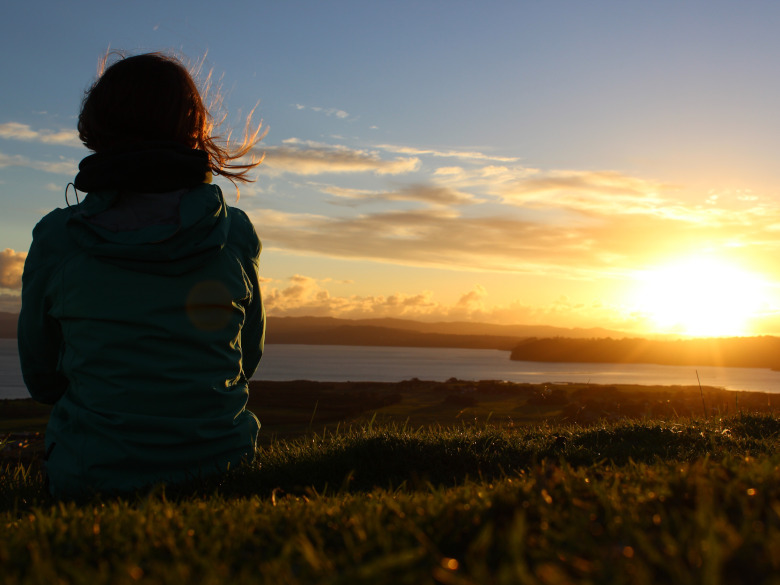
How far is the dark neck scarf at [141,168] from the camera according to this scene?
3.42m

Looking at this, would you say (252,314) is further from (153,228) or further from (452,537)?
(452,537)

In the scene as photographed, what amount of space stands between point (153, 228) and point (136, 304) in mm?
441

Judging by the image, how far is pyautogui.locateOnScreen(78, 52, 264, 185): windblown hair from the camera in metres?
3.67

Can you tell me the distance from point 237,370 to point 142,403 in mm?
646

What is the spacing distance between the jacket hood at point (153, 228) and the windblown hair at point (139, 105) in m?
0.39

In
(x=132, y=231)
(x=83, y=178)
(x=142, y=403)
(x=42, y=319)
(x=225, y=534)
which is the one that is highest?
(x=83, y=178)

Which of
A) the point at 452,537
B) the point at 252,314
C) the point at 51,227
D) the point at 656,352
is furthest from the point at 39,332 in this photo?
the point at 656,352

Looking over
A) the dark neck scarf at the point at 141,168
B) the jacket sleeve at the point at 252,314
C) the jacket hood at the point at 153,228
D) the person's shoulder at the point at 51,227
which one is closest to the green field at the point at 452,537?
the jacket sleeve at the point at 252,314

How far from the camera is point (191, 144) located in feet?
12.8

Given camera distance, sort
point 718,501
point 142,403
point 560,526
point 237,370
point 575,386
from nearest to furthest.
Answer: point 560,526 < point 718,501 < point 142,403 < point 237,370 < point 575,386

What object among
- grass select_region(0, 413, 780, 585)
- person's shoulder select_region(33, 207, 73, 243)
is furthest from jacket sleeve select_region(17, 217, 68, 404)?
grass select_region(0, 413, 780, 585)

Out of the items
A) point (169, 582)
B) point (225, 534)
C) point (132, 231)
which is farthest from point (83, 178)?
point (169, 582)

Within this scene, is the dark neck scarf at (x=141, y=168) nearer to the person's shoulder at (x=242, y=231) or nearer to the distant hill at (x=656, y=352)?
the person's shoulder at (x=242, y=231)

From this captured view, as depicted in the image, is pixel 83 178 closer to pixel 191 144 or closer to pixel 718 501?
pixel 191 144
